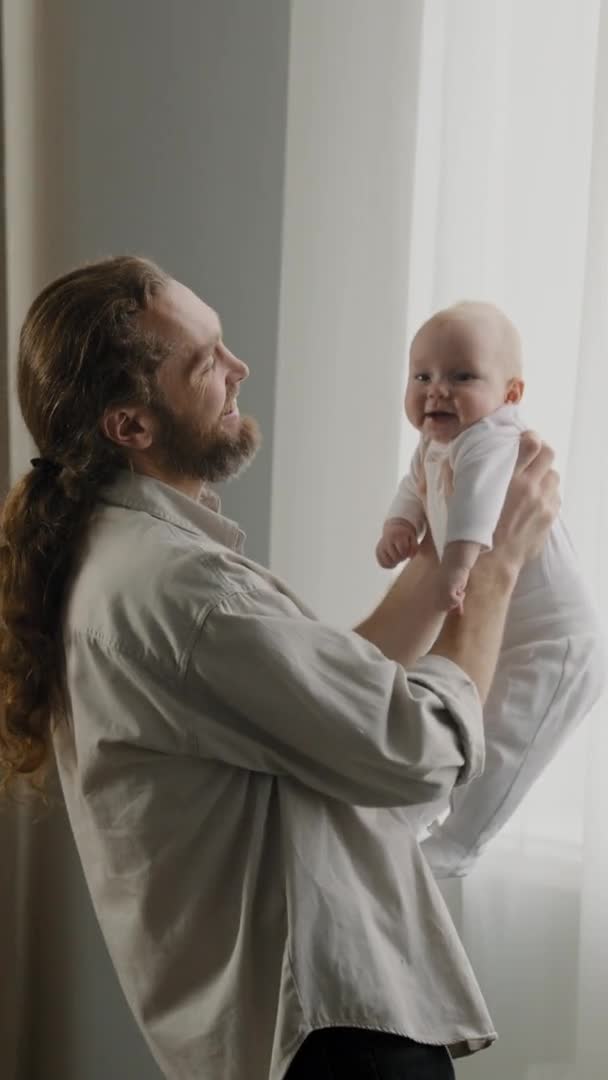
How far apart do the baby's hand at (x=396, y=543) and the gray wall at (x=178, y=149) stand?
1.63ft

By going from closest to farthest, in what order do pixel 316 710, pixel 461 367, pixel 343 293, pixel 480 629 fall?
pixel 316 710
pixel 480 629
pixel 461 367
pixel 343 293

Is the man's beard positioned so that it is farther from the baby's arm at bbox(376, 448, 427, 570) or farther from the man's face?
the baby's arm at bbox(376, 448, 427, 570)

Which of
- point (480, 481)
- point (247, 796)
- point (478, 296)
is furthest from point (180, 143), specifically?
point (247, 796)

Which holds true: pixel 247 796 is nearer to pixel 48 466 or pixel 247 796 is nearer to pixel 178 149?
pixel 48 466

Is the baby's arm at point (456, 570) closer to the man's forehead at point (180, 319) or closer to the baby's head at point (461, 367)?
the baby's head at point (461, 367)

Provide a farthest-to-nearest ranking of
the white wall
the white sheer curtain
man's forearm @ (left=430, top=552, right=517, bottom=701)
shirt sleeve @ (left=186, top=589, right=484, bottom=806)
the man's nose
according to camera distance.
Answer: the white wall, the white sheer curtain, the man's nose, man's forearm @ (left=430, top=552, right=517, bottom=701), shirt sleeve @ (left=186, top=589, right=484, bottom=806)

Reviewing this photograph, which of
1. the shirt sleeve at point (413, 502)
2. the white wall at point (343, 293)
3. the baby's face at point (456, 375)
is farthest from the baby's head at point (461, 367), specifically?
the white wall at point (343, 293)

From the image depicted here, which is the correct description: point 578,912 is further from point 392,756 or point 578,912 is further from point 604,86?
point 604,86

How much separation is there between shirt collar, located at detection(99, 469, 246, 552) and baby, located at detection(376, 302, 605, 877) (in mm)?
263

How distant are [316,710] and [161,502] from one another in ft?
1.01

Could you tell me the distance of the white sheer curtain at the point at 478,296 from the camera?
1789 mm

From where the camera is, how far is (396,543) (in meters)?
1.61

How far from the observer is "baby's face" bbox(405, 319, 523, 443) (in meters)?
1.47

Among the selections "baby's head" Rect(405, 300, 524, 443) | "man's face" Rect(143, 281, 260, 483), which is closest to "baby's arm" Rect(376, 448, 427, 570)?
"baby's head" Rect(405, 300, 524, 443)
